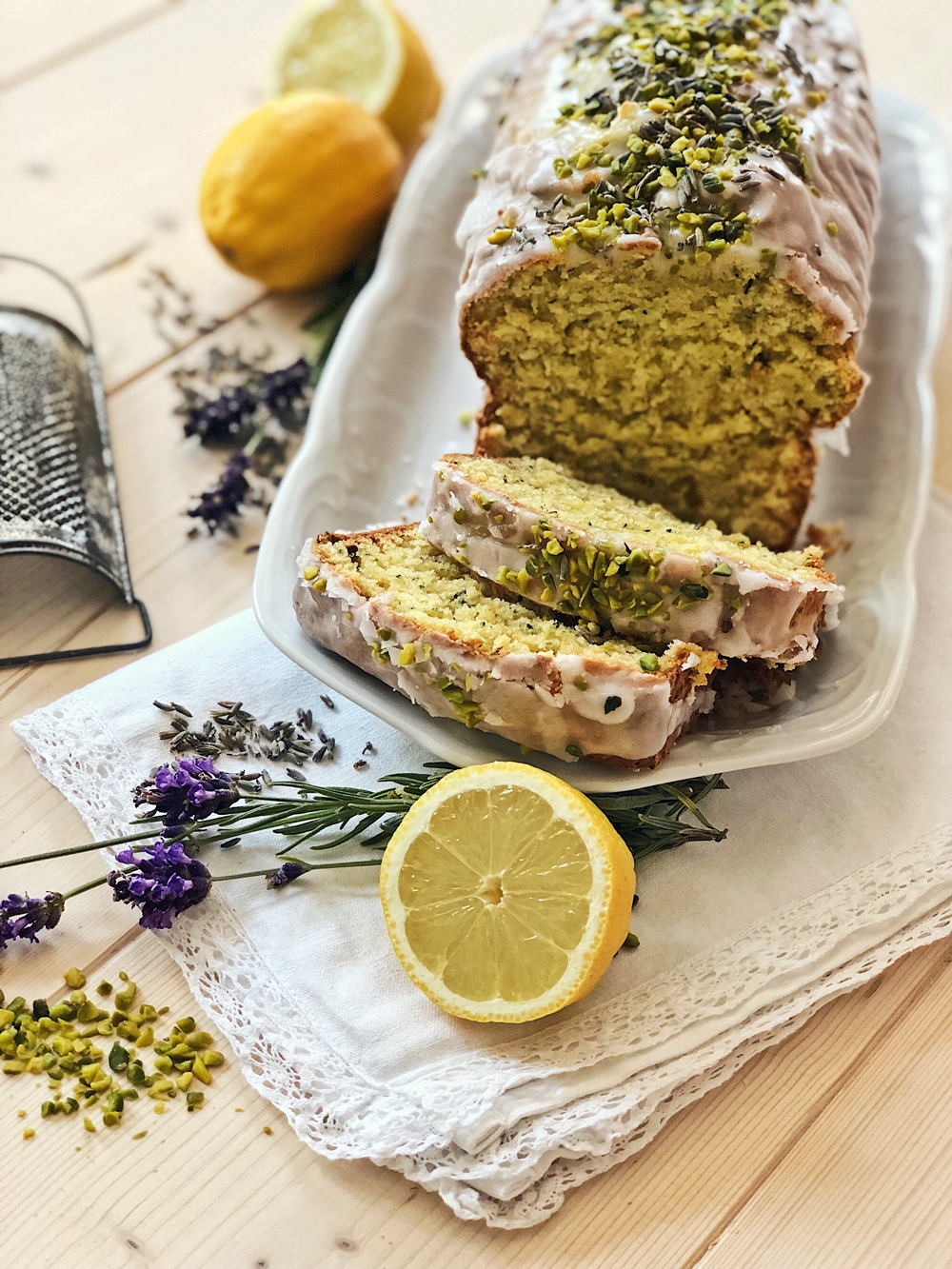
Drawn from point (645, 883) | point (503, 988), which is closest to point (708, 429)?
point (645, 883)

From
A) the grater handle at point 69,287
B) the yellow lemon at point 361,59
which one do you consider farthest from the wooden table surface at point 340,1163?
the yellow lemon at point 361,59

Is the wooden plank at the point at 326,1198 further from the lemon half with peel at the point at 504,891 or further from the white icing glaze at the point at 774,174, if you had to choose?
the white icing glaze at the point at 774,174

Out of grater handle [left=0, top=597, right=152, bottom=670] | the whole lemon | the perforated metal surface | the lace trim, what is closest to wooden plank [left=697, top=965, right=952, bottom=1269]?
the lace trim

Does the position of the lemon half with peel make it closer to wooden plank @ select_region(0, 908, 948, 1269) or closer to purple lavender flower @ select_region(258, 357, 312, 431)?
wooden plank @ select_region(0, 908, 948, 1269)

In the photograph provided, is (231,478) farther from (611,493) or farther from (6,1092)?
(6,1092)

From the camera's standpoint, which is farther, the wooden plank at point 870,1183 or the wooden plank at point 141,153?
the wooden plank at point 141,153

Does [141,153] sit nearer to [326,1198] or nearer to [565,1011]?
[565,1011]

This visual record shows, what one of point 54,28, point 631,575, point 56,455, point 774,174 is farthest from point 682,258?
point 54,28
